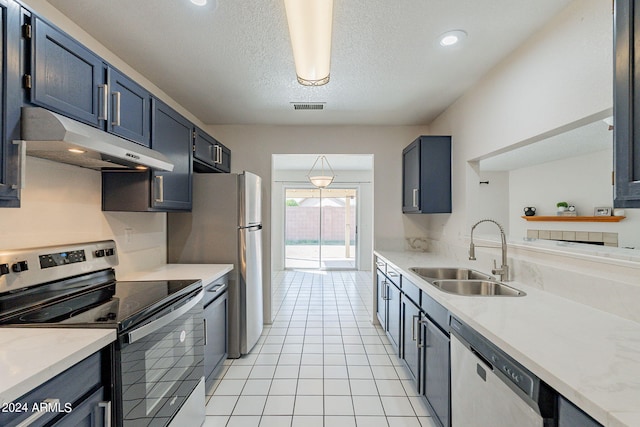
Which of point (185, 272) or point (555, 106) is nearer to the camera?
point (555, 106)

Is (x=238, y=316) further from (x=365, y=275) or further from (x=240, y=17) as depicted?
(x=365, y=275)

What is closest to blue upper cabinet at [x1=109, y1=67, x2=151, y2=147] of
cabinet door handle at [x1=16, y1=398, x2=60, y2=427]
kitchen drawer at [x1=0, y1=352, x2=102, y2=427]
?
kitchen drawer at [x1=0, y1=352, x2=102, y2=427]

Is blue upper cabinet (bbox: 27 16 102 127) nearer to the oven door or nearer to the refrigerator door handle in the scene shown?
the oven door

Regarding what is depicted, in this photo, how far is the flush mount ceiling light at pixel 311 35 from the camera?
3.37ft

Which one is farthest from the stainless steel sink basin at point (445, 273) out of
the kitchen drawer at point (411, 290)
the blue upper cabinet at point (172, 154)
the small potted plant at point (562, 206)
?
the small potted plant at point (562, 206)

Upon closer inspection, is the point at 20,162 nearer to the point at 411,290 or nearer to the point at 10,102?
the point at 10,102

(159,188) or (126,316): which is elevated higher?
(159,188)

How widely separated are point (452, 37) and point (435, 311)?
5.74ft

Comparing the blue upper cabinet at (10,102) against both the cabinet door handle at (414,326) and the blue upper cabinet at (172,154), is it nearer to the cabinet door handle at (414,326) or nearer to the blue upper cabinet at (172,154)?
the blue upper cabinet at (172,154)

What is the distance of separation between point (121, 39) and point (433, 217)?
11.3 feet

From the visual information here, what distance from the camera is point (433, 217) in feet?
12.0

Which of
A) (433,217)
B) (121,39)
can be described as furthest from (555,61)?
(121,39)

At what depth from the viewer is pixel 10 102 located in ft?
3.69

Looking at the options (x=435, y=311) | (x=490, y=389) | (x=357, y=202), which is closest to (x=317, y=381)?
(x=435, y=311)
